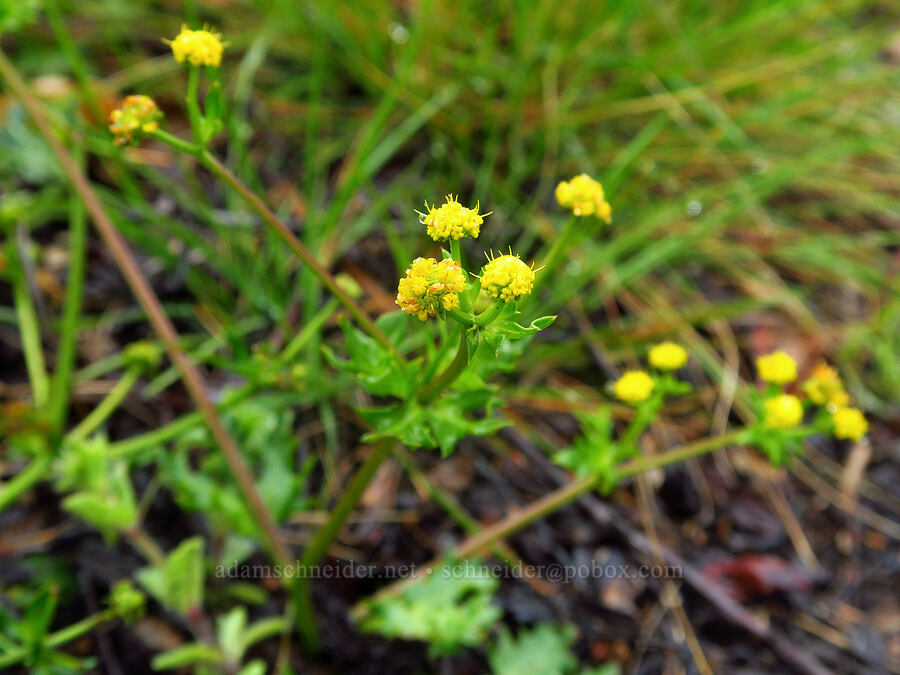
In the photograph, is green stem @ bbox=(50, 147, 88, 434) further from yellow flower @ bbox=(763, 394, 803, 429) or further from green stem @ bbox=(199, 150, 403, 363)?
yellow flower @ bbox=(763, 394, 803, 429)

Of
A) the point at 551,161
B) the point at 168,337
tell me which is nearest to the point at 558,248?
the point at 168,337

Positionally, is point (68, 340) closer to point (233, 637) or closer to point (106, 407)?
point (106, 407)

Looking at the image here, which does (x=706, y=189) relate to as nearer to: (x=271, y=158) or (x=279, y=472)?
(x=271, y=158)

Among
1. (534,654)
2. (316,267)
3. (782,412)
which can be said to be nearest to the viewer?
(316,267)

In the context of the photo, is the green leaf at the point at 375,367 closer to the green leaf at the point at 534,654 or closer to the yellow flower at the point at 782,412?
the yellow flower at the point at 782,412

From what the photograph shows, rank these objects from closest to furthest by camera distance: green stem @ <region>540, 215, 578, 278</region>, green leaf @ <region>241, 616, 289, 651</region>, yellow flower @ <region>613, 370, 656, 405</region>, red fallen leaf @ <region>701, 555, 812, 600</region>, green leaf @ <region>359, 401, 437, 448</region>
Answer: green leaf @ <region>359, 401, 437, 448</region> < green stem @ <region>540, 215, 578, 278</region> < yellow flower @ <region>613, 370, 656, 405</region> < green leaf @ <region>241, 616, 289, 651</region> < red fallen leaf @ <region>701, 555, 812, 600</region>

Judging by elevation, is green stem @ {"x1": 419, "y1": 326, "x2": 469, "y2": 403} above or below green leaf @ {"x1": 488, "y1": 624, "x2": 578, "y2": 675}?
above

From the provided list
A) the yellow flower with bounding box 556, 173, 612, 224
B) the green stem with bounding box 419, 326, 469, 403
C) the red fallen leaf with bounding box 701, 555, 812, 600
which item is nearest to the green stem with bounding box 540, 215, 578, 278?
the yellow flower with bounding box 556, 173, 612, 224
